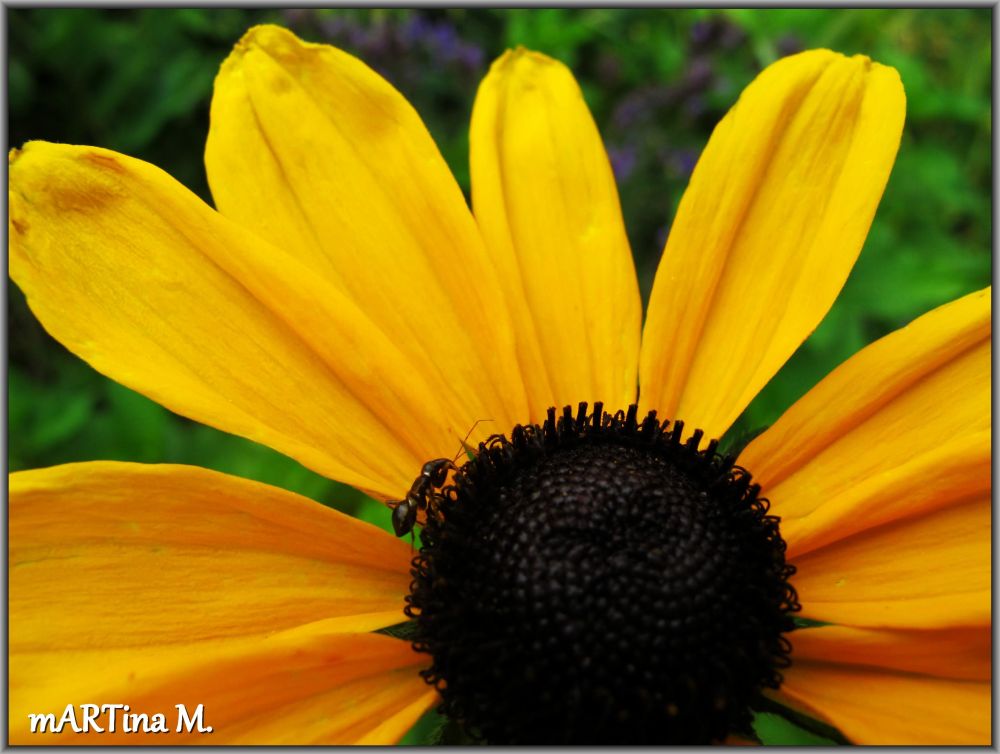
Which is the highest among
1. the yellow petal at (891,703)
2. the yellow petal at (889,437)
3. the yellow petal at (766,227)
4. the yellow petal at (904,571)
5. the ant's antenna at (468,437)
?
the yellow petal at (766,227)

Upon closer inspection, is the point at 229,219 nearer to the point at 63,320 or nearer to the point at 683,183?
the point at 63,320

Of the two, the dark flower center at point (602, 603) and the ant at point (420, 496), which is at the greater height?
the ant at point (420, 496)

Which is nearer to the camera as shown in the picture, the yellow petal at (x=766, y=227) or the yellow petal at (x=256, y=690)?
the yellow petal at (x=256, y=690)

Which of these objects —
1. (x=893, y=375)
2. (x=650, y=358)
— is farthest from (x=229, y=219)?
(x=893, y=375)

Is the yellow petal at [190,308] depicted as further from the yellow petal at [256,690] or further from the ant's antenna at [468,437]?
the yellow petal at [256,690]

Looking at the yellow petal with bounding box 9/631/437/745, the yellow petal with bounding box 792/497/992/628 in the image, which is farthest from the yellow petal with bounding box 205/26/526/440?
the yellow petal with bounding box 792/497/992/628

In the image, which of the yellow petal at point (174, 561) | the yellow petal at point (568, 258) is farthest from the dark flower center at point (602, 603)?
the yellow petal at point (568, 258)

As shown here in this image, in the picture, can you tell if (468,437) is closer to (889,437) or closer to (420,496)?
(420,496)
